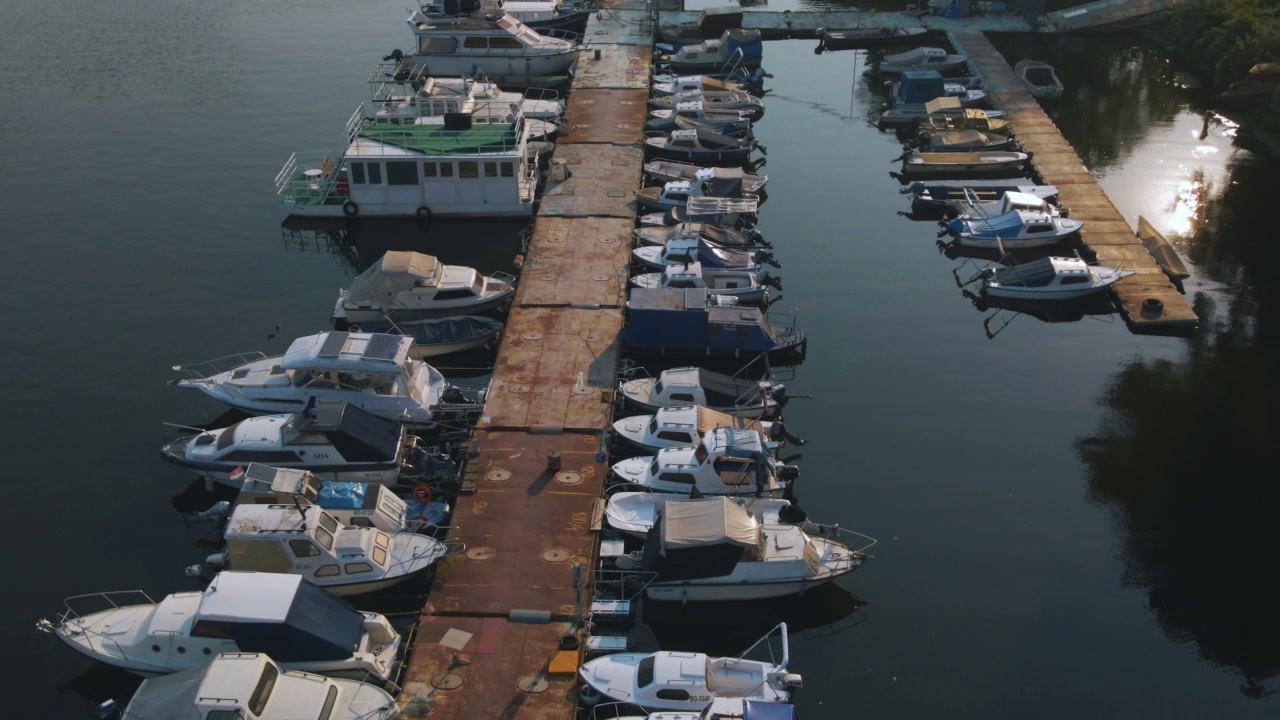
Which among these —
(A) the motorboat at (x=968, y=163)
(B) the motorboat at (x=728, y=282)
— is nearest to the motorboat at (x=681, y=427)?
(B) the motorboat at (x=728, y=282)

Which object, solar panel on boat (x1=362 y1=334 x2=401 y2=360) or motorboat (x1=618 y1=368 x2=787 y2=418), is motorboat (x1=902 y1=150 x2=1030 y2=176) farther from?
solar panel on boat (x1=362 y1=334 x2=401 y2=360)

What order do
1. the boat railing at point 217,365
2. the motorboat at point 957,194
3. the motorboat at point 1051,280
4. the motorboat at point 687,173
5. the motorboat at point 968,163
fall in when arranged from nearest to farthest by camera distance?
the boat railing at point 217,365 → the motorboat at point 1051,280 → the motorboat at point 687,173 → the motorboat at point 957,194 → the motorboat at point 968,163

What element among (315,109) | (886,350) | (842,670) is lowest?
(842,670)

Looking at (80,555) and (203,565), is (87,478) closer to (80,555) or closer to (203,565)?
(80,555)

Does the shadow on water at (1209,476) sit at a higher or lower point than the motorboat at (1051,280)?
lower

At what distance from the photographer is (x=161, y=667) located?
33.9 meters

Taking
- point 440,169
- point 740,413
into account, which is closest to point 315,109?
point 440,169

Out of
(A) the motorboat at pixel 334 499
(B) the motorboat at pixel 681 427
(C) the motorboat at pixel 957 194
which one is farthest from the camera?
(C) the motorboat at pixel 957 194

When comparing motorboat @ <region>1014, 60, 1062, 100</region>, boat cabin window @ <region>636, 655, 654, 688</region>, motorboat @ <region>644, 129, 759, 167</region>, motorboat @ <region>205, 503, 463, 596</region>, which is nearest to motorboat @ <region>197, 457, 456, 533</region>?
motorboat @ <region>205, 503, 463, 596</region>

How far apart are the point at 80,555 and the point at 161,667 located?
845cm

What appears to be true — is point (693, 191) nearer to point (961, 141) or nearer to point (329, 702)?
point (961, 141)

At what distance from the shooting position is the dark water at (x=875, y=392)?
3706 centimetres

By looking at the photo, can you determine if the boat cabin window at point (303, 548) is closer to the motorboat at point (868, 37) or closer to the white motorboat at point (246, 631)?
the white motorboat at point (246, 631)

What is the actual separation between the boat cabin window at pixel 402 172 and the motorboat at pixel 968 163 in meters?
31.8
